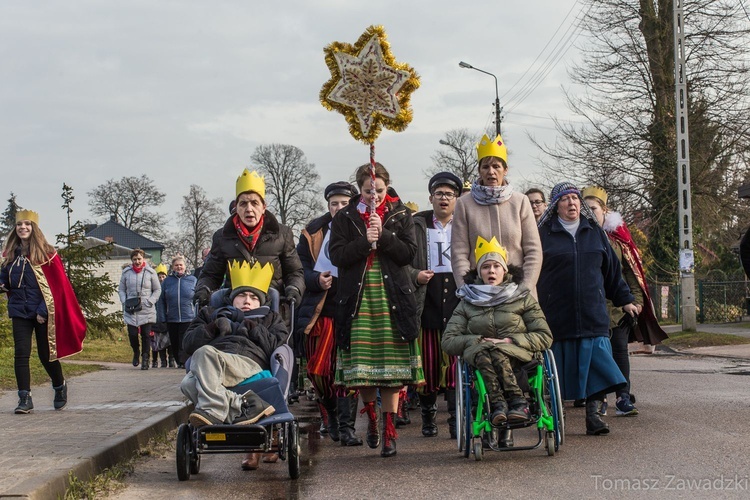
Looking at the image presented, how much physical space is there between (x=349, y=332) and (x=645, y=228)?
3027 cm

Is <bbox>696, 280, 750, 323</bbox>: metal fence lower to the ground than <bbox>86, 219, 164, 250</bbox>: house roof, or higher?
lower

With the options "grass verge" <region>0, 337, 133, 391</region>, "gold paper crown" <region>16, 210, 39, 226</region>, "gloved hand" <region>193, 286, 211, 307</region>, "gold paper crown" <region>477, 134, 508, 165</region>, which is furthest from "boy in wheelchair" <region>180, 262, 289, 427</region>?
"grass verge" <region>0, 337, 133, 391</region>

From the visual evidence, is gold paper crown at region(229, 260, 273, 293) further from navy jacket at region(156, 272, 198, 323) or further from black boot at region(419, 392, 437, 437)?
navy jacket at region(156, 272, 198, 323)

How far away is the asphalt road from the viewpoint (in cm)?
619

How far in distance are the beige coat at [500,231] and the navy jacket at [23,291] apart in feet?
14.8

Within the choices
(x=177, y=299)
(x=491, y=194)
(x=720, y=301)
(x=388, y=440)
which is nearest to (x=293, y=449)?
(x=388, y=440)

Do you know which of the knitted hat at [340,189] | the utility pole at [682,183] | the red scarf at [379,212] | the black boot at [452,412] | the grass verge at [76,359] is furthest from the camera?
the utility pole at [682,183]

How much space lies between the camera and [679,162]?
25047mm

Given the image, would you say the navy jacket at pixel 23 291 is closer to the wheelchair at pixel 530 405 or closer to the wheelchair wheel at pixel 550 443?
the wheelchair at pixel 530 405

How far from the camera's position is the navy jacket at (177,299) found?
17766mm

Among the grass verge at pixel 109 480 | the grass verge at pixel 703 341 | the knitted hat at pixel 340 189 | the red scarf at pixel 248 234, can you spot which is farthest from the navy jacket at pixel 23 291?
the grass verge at pixel 703 341

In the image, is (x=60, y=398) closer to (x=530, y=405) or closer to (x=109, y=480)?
(x=109, y=480)

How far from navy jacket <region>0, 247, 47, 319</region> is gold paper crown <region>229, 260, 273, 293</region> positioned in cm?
360

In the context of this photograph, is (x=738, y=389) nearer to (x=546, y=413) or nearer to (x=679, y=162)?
(x=546, y=413)
